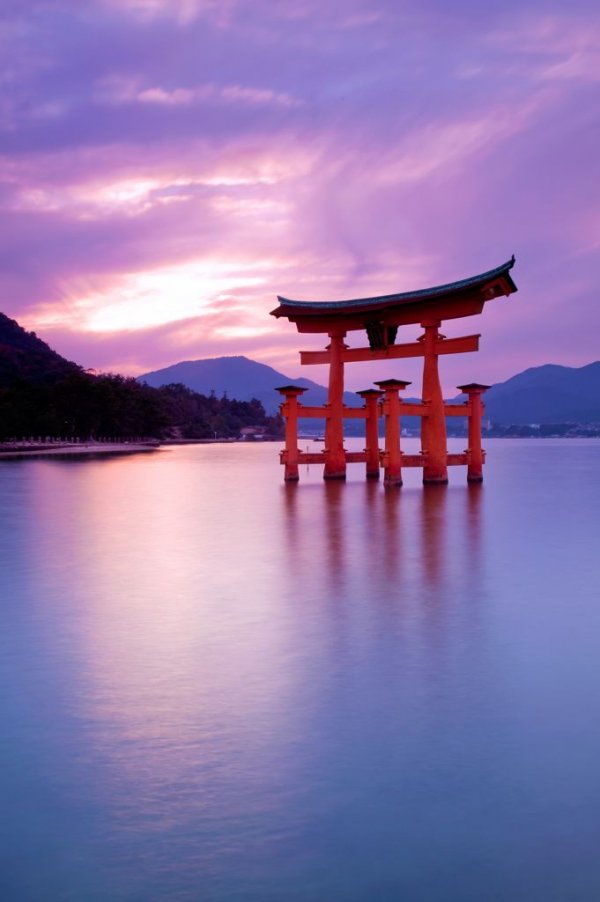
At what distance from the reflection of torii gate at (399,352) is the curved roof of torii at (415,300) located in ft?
0.09

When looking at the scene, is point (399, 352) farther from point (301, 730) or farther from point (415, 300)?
point (301, 730)

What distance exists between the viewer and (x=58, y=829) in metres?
4.41

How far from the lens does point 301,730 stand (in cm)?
586

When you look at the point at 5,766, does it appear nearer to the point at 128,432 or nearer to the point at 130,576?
the point at 130,576

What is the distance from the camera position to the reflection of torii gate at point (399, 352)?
25.2 m

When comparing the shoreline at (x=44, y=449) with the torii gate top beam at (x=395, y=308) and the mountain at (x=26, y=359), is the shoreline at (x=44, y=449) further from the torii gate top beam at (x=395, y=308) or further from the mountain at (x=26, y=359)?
the torii gate top beam at (x=395, y=308)

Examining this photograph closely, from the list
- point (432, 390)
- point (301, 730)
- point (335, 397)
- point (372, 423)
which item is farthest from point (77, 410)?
point (301, 730)

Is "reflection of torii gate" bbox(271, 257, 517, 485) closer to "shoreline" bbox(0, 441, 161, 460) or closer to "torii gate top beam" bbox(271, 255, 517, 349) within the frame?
"torii gate top beam" bbox(271, 255, 517, 349)

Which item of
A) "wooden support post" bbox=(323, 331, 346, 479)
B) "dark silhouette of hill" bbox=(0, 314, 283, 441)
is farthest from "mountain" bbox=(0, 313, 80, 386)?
"wooden support post" bbox=(323, 331, 346, 479)

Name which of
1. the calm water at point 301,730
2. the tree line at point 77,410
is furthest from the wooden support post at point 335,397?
the tree line at point 77,410

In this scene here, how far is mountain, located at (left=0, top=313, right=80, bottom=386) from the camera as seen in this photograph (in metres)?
112

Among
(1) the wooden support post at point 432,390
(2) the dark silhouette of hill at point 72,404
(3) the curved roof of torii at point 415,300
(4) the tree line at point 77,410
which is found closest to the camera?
(3) the curved roof of torii at point 415,300

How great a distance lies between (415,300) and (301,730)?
21.2 meters

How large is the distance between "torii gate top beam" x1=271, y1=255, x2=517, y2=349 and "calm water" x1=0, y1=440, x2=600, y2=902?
38.7 feet
